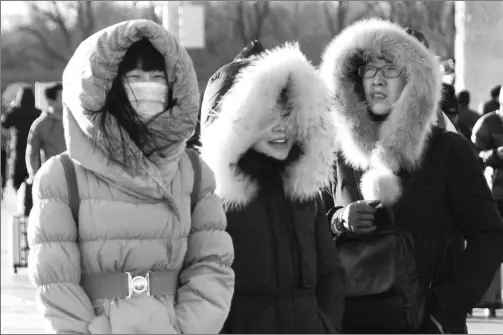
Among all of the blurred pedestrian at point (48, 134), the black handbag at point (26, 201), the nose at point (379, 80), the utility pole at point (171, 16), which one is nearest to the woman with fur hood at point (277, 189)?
the nose at point (379, 80)

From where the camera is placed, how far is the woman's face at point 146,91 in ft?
12.6

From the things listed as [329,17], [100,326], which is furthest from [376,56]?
[329,17]

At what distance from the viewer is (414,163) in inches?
193

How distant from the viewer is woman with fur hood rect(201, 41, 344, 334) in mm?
4363

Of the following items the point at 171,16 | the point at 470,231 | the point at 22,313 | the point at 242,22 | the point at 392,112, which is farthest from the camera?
the point at 242,22

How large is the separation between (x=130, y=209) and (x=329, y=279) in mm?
1058

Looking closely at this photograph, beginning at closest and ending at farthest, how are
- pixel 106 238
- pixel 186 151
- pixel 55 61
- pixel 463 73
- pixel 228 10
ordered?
1. pixel 106 238
2. pixel 186 151
3. pixel 463 73
4. pixel 228 10
5. pixel 55 61

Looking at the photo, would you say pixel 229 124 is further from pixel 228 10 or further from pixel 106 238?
pixel 228 10

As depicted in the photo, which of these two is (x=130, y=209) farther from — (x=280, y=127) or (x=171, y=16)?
(x=171, y=16)

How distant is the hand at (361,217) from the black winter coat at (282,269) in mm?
292

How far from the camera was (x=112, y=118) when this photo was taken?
3791 mm

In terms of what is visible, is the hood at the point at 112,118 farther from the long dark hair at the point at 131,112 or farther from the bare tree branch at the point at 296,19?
the bare tree branch at the point at 296,19

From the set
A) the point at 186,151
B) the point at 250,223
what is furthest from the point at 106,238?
the point at 250,223

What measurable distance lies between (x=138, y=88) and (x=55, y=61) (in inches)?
1756
